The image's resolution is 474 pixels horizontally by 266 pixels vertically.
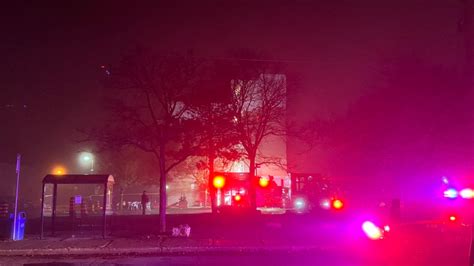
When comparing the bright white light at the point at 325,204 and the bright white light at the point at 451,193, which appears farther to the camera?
the bright white light at the point at 325,204

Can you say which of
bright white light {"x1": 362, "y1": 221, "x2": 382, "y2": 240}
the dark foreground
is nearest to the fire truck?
the dark foreground

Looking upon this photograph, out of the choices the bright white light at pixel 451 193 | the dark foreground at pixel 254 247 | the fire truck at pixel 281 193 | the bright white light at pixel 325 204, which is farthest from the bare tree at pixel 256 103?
the bright white light at pixel 451 193

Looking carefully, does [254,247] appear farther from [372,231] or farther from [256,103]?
[256,103]

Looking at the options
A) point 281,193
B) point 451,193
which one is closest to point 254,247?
point 451,193

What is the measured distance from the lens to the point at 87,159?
61.3 m

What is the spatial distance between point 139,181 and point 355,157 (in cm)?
3143

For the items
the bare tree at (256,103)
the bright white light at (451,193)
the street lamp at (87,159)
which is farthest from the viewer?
the street lamp at (87,159)

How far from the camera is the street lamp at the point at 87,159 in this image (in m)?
59.1

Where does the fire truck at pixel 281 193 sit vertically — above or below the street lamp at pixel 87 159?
below

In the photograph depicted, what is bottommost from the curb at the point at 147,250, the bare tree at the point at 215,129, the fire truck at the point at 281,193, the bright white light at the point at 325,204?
the curb at the point at 147,250

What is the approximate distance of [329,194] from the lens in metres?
32.2

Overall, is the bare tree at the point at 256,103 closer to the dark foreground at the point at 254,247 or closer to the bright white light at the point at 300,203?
the bright white light at the point at 300,203

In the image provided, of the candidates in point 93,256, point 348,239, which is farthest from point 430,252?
point 93,256

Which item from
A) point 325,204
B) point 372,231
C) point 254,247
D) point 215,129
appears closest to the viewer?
point 254,247
